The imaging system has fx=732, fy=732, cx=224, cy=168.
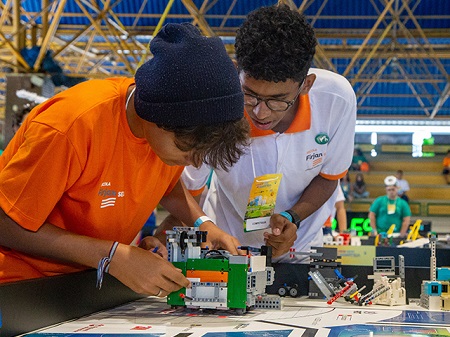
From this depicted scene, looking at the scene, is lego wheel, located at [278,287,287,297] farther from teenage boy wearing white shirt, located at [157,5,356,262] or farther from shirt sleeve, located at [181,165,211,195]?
shirt sleeve, located at [181,165,211,195]

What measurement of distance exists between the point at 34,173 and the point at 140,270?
37 cm

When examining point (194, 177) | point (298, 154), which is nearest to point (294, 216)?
point (298, 154)

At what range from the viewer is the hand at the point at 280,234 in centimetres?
264

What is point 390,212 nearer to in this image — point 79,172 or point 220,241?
point 220,241

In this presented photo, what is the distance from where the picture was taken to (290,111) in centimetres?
287

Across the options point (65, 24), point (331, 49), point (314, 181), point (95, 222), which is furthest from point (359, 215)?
point (95, 222)

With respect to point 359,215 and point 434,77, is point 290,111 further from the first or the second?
point 434,77

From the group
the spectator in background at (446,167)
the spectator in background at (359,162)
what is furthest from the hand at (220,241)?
the spectator in background at (446,167)

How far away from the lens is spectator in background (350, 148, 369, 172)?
74.0 ft

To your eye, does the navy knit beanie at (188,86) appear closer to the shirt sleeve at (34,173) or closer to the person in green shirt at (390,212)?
the shirt sleeve at (34,173)

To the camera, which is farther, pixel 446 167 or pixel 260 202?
pixel 446 167

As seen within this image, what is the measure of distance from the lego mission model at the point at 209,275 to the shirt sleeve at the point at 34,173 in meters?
0.46

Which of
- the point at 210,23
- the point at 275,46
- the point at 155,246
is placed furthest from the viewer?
the point at 210,23

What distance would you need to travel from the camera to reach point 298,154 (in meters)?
2.87
